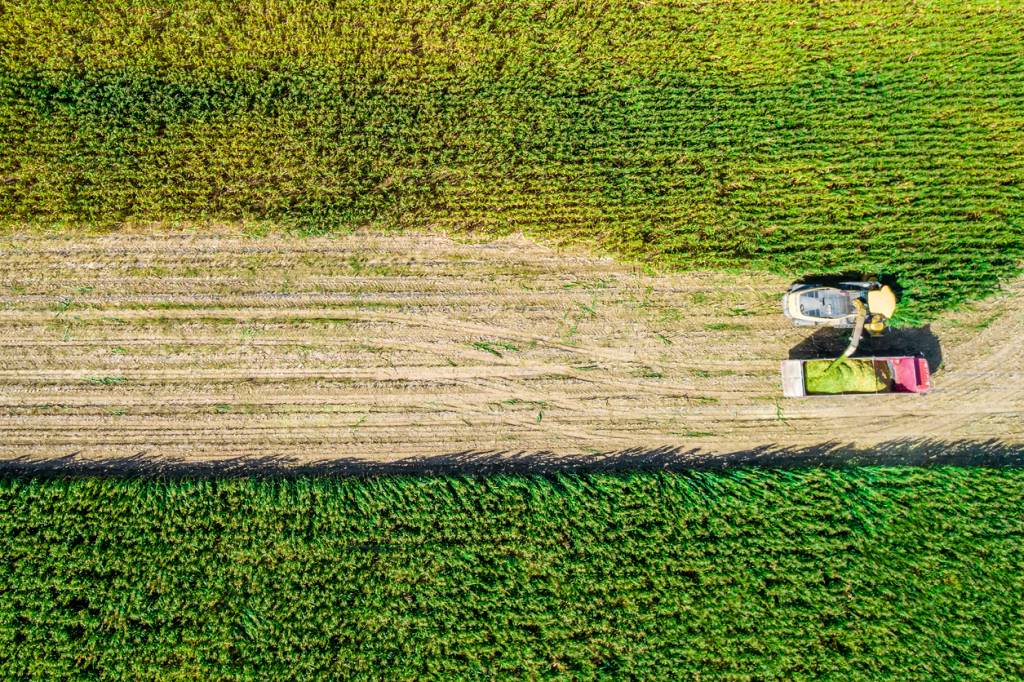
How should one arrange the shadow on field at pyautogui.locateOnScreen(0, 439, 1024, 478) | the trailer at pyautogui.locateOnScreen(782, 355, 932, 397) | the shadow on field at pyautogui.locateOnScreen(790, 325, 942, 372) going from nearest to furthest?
the trailer at pyautogui.locateOnScreen(782, 355, 932, 397) < the shadow on field at pyautogui.locateOnScreen(0, 439, 1024, 478) < the shadow on field at pyautogui.locateOnScreen(790, 325, 942, 372)

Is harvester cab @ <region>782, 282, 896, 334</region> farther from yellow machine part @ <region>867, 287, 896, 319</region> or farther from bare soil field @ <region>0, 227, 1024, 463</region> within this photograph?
bare soil field @ <region>0, 227, 1024, 463</region>

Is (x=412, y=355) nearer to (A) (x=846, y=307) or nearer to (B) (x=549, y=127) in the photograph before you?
(B) (x=549, y=127)

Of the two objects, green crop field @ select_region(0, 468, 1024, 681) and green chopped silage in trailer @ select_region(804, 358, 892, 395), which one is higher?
green chopped silage in trailer @ select_region(804, 358, 892, 395)

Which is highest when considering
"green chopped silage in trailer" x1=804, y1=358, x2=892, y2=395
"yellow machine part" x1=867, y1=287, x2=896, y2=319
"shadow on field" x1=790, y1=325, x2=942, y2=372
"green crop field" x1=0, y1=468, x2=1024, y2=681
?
"yellow machine part" x1=867, y1=287, x2=896, y2=319

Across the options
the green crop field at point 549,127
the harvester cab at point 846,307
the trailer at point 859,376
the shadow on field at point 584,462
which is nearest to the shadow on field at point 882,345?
the harvester cab at point 846,307

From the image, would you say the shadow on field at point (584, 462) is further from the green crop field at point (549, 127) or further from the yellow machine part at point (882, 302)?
the green crop field at point (549, 127)

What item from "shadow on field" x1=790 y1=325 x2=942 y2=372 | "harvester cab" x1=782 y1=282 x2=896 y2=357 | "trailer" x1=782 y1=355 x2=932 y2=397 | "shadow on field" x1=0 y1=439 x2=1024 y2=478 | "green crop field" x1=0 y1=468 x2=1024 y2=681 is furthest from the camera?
"shadow on field" x1=790 y1=325 x2=942 y2=372

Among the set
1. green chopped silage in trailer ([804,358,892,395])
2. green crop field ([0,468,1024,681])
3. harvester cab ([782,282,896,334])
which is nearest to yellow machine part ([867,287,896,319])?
harvester cab ([782,282,896,334])

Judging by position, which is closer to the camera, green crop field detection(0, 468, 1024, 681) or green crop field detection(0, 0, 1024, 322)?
green crop field detection(0, 468, 1024, 681)
